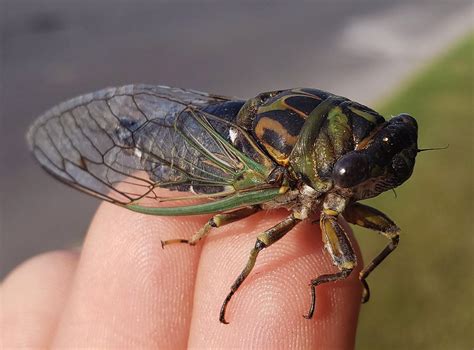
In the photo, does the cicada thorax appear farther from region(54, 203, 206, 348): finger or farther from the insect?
region(54, 203, 206, 348): finger

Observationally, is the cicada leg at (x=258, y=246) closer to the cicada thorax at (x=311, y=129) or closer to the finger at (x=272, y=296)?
the finger at (x=272, y=296)

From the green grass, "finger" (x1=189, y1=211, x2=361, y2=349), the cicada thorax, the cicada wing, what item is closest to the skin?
"finger" (x1=189, y1=211, x2=361, y2=349)

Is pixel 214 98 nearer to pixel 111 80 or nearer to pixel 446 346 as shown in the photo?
pixel 446 346

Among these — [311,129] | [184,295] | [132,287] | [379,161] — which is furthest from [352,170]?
[132,287]

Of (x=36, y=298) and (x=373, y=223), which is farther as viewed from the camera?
(x=36, y=298)

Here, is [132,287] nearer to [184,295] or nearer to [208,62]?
[184,295]

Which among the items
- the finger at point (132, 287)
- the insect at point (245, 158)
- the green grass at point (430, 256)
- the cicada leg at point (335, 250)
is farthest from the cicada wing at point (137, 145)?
the green grass at point (430, 256)
